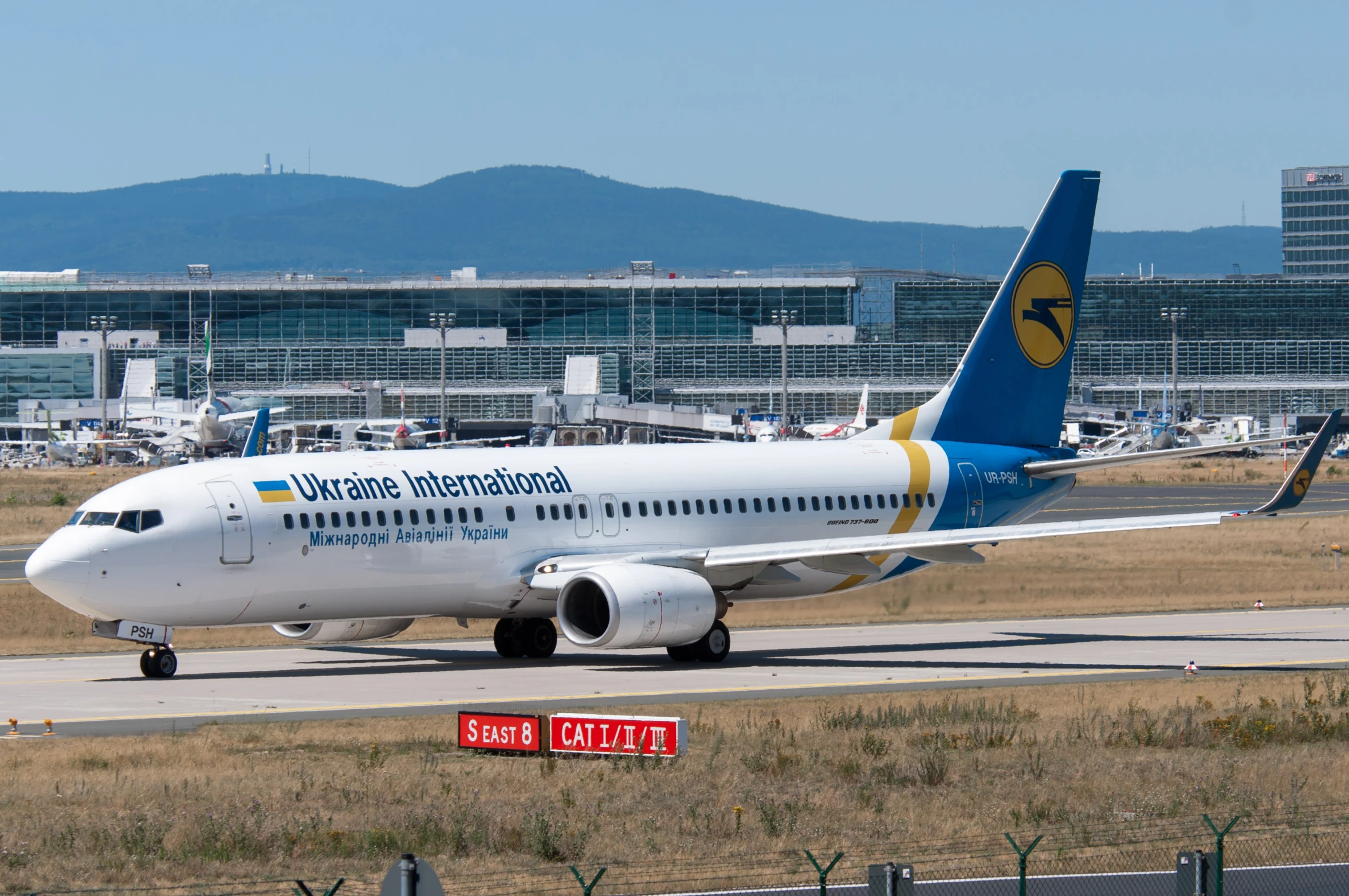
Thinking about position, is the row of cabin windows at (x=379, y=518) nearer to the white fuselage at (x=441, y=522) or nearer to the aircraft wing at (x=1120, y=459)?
the white fuselage at (x=441, y=522)

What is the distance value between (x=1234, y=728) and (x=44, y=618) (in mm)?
30606

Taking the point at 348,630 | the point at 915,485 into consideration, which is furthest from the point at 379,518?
the point at 915,485

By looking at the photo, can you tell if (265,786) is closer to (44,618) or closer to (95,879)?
(95,879)

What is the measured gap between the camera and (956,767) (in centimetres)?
2247

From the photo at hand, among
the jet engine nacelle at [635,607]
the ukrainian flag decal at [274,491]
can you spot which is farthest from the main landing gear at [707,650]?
the ukrainian flag decal at [274,491]

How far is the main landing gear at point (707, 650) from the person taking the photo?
117 ft

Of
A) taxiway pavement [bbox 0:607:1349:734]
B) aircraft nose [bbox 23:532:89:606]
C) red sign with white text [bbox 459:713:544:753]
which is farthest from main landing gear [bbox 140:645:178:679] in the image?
red sign with white text [bbox 459:713:544:753]

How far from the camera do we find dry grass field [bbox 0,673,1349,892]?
1731 centimetres

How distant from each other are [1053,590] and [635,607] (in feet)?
63.7

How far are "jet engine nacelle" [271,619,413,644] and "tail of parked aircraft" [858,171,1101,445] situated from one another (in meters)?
13.0

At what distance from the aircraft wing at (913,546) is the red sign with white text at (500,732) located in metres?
11.0

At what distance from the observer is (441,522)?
3431 cm

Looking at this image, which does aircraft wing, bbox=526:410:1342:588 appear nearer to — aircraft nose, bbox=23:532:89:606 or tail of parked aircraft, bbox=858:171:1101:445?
tail of parked aircraft, bbox=858:171:1101:445

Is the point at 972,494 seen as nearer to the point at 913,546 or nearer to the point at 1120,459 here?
the point at 1120,459
